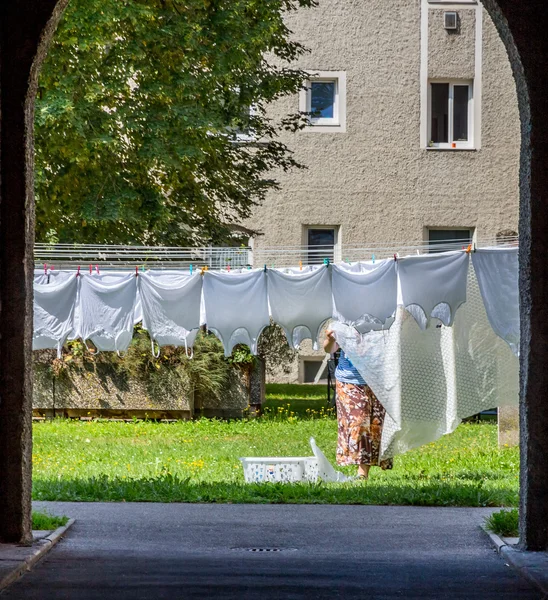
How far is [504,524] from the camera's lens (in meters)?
7.55

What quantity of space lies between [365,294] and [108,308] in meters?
4.34

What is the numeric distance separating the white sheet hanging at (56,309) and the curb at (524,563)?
10491mm

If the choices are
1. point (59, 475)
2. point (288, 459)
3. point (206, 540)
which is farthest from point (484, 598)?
point (59, 475)

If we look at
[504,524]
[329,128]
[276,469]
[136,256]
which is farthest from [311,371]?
[504,524]

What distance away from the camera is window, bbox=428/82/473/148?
28.2 m

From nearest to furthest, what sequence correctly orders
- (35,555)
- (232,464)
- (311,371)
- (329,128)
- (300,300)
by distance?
1. (35,555)
2. (232,464)
3. (300,300)
4. (311,371)
5. (329,128)

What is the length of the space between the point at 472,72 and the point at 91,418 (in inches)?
540

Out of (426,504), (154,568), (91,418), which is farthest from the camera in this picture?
(91,418)

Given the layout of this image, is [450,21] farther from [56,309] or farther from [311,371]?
[56,309]

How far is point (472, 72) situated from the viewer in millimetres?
27906

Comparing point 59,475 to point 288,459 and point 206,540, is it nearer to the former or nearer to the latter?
point 288,459

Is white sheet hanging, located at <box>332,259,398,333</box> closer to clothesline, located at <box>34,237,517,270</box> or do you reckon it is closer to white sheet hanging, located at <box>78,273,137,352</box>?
clothesline, located at <box>34,237,517,270</box>

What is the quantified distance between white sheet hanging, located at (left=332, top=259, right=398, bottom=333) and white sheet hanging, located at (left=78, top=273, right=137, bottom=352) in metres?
3.38

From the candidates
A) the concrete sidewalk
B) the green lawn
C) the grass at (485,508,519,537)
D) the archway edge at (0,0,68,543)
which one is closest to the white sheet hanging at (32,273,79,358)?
the green lawn
